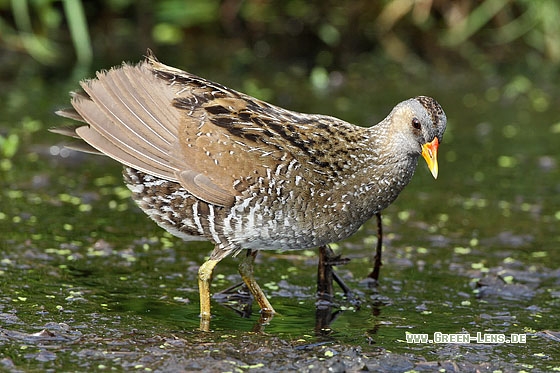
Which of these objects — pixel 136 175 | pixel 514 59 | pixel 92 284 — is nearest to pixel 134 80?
pixel 136 175

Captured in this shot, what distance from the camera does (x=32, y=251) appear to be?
6.03 m

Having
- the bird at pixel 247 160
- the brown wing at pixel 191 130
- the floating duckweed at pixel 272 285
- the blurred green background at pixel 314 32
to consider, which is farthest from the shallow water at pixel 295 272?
the blurred green background at pixel 314 32

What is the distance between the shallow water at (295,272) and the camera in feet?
15.1

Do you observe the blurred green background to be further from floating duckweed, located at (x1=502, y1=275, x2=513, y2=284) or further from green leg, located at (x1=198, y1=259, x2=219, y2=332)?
green leg, located at (x1=198, y1=259, x2=219, y2=332)

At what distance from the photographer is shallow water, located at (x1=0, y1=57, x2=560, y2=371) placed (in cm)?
460

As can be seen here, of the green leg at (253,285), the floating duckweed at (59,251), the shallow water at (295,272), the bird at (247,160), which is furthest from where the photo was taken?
the floating duckweed at (59,251)

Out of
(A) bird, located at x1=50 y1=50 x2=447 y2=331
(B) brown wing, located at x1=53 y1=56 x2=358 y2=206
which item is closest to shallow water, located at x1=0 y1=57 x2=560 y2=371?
(A) bird, located at x1=50 y1=50 x2=447 y2=331

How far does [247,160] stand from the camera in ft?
16.5

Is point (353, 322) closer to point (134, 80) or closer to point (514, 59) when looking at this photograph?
point (134, 80)

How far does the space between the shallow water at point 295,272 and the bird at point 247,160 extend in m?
0.46

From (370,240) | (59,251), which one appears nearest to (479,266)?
(370,240)

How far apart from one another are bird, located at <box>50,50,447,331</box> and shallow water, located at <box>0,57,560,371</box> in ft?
1.51

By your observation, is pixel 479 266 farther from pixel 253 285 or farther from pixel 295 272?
pixel 253 285

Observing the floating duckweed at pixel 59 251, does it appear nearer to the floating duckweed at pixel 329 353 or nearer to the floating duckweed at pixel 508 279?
the floating duckweed at pixel 329 353
